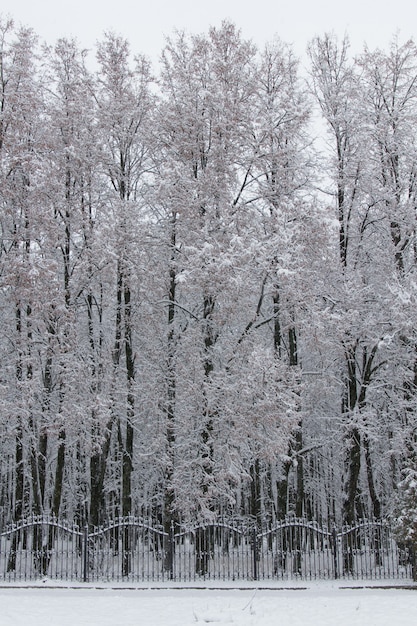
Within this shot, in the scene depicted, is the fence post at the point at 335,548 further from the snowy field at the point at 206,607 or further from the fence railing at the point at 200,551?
the snowy field at the point at 206,607

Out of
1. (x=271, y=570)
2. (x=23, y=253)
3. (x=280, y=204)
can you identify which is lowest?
(x=271, y=570)

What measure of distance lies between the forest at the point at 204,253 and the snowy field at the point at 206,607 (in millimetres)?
3016

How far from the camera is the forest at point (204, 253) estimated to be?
766 inches

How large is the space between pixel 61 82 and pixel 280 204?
8769 millimetres

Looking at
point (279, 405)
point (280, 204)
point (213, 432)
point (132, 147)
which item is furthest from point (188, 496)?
point (132, 147)

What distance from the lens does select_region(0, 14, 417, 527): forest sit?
63.9ft

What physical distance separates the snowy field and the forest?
9.90 ft

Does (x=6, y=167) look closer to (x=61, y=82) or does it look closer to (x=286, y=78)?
(x=61, y=82)

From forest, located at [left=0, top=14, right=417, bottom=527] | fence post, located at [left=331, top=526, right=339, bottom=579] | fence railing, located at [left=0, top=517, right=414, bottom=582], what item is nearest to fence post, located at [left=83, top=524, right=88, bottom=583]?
fence railing, located at [left=0, top=517, right=414, bottom=582]

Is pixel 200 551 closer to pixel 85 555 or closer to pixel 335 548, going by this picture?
pixel 85 555

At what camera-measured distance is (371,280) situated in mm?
24203

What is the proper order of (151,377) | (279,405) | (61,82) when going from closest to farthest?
(279,405) < (151,377) < (61,82)

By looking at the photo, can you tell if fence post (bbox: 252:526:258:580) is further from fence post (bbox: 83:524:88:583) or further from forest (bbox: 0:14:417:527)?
fence post (bbox: 83:524:88:583)

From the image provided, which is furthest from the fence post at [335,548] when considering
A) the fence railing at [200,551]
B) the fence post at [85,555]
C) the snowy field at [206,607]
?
the fence post at [85,555]
